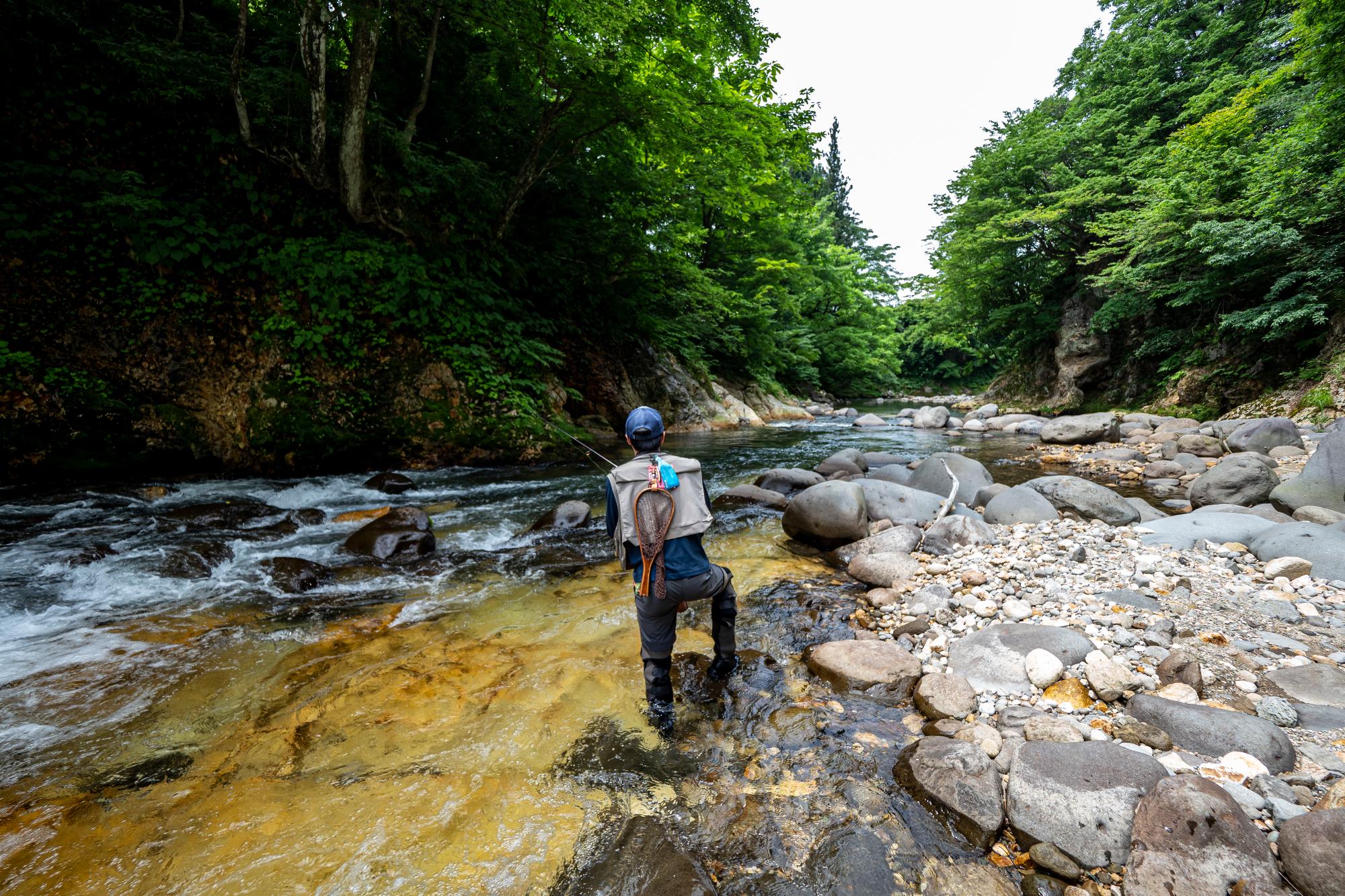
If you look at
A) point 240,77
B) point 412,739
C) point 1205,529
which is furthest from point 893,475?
point 240,77

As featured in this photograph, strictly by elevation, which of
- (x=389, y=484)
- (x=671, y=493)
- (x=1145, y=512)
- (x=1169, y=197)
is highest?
(x=1169, y=197)

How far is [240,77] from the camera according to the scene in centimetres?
734

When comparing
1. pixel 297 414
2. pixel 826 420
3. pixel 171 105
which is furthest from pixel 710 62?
pixel 826 420

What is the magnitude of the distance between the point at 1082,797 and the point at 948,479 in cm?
583

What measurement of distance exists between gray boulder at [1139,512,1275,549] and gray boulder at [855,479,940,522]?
202 centimetres

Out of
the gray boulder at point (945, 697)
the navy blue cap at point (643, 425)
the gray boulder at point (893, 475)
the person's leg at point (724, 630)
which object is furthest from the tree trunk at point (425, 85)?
the gray boulder at point (945, 697)

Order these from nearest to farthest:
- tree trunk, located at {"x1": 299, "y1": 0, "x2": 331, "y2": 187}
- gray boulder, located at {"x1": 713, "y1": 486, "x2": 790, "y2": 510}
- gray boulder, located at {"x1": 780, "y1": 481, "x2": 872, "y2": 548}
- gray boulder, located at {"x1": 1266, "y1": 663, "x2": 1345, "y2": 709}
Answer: gray boulder, located at {"x1": 1266, "y1": 663, "x2": 1345, "y2": 709}
gray boulder, located at {"x1": 780, "y1": 481, "x2": 872, "y2": 548}
tree trunk, located at {"x1": 299, "y1": 0, "x2": 331, "y2": 187}
gray boulder, located at {"x1": 713, "y1": 486, "x2": 790, "y2": 510}

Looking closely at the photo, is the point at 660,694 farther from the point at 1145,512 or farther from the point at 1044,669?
the point at 1145,512

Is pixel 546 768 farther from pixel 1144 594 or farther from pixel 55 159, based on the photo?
pixel 55 159

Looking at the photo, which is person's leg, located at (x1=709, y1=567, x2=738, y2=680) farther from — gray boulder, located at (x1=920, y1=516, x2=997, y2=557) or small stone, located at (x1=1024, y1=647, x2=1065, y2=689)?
gray boulder, located at (x1=920, y1=516, x2=997, y2=557)

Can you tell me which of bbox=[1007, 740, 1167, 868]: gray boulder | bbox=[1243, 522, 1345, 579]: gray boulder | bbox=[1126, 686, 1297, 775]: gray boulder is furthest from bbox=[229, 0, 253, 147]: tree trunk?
bbox=[1243, 522, 1345, 579]: gray boulder

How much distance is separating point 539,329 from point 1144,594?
10683mm

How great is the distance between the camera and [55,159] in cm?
658

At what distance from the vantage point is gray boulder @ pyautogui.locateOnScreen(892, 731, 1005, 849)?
2102 mm
